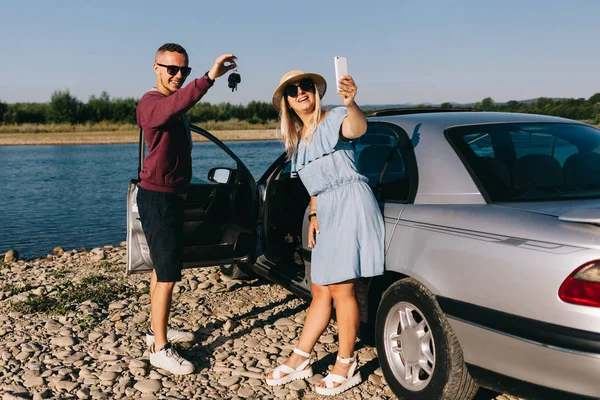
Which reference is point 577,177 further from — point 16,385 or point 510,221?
point 16,385

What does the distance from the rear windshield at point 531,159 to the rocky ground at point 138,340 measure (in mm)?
1258

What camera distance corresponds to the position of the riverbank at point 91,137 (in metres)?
53.9

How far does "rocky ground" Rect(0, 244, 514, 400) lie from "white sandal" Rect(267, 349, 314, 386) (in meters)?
0.04

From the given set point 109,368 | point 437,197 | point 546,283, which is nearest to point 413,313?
point 437,197

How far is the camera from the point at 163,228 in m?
3.93

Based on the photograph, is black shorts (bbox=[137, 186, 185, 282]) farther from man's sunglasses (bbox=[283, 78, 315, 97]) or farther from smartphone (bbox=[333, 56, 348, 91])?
smartphone (bbox=[333, 56, 348, 91])

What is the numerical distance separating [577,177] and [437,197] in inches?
30.3

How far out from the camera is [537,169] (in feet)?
10.6

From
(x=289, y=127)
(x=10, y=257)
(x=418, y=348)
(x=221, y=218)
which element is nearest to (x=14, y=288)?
(x=10, y=257)

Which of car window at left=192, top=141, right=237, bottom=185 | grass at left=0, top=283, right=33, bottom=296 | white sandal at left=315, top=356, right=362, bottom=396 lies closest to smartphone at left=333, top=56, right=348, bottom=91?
white sandal at left=315, top=356, right=362, bottom=396

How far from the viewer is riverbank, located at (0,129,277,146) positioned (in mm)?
53894

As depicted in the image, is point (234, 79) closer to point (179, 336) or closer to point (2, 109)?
point (179, 336)

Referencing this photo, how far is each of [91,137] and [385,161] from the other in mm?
58644

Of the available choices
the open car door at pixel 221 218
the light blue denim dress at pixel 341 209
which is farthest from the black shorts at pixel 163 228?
the light blue denim dress at pixel 341 209
